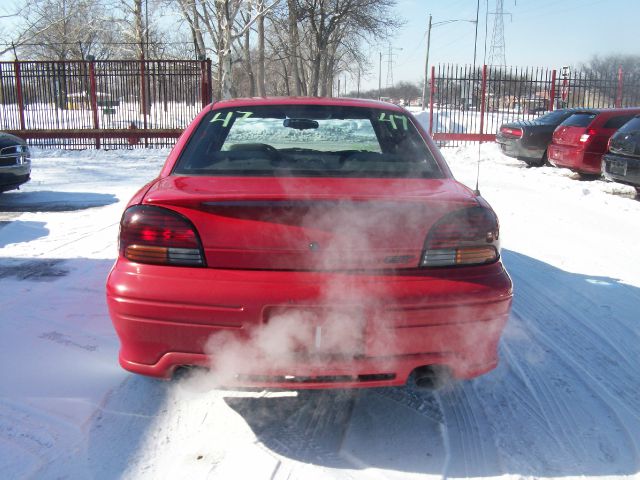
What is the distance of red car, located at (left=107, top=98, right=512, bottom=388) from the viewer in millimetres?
2258

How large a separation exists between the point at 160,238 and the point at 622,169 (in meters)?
8.41

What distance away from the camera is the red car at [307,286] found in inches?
88.9

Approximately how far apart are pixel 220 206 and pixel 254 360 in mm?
630

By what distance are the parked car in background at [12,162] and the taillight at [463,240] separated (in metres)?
7.36

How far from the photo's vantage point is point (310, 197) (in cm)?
233

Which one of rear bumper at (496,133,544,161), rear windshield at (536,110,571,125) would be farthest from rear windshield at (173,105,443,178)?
rear windshield at (536,110,571,125)

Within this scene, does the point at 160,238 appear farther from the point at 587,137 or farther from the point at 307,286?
the point at 587,137

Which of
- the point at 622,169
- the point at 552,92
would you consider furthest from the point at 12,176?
the point at 552,92

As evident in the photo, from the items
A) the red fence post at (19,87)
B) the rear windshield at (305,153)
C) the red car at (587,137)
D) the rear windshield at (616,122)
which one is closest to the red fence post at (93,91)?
the red fence post at (19,87)

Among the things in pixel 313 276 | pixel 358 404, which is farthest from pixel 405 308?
pixel 358 404

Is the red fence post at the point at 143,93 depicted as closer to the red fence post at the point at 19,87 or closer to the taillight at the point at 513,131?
the red fence post at the point at 19,87

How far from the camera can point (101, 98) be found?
57.0 ft

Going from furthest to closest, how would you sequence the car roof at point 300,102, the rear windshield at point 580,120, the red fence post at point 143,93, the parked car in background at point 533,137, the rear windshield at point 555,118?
the red fence post at point 143,93 < the rear windshield at point 555,118 < the parked car in background at point 533,137 < the rear windshield at point 580,120 < the car roof at point 300,102

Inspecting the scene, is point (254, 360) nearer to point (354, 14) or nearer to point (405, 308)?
point (405, 308)
